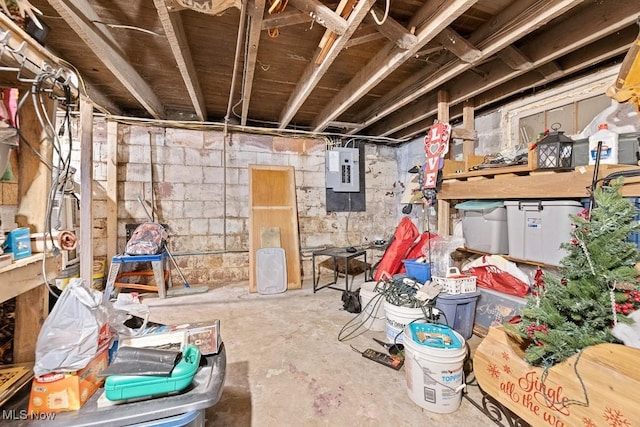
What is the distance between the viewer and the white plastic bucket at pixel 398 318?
1901mm

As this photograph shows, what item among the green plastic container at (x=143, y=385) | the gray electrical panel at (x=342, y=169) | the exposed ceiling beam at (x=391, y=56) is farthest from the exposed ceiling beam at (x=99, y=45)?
the gray electrical panel at (x=342, y=169)

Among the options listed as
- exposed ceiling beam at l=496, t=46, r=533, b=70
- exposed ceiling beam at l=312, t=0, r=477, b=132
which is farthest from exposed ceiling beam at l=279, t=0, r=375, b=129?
exposed ceiling beam at l=496, t=46, r=533, b=70

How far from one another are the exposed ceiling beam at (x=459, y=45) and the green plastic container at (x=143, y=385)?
2428mm

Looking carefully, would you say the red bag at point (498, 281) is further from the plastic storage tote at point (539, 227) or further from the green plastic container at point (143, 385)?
the green plastic container at point (143, 385)

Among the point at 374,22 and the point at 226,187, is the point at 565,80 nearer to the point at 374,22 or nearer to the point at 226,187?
the point at 374,22

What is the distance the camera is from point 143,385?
36.9 inches

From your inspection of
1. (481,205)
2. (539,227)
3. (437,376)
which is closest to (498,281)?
(539,227)

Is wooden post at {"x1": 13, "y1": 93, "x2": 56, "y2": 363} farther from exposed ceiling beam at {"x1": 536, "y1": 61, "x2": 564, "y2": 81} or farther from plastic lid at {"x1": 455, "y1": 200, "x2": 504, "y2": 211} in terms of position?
exposed ceiling beam at {"x1": 536, "y1": 61, "x2": 564, "y2": 81}

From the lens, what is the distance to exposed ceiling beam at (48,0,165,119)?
1.42 m

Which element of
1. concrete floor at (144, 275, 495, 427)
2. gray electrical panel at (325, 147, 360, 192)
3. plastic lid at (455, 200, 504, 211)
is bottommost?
concrete floor at (144, 275, 495, 427)

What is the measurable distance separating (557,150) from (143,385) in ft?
8.44

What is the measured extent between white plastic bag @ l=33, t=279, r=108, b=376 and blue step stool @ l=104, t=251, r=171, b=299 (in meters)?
2.23

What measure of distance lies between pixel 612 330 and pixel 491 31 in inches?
71.5

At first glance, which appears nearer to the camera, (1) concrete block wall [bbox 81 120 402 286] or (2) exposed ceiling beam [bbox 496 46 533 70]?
(2) exposed ceiling beam [bbox 496 46 533 70]
